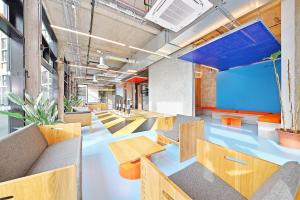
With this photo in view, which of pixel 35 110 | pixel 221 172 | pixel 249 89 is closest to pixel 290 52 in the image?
pixel 249 89

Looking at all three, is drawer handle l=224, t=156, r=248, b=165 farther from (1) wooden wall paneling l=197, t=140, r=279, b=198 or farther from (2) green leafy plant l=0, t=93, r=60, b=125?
(2) green leafy plant l=0, t=93, r=60, b=125

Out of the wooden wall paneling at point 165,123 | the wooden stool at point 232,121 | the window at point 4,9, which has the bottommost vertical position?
the wooden stool at point 232,121

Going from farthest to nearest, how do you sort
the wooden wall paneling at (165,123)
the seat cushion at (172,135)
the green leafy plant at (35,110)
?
the wooden wall paneling at (165,123) → the seat cushion at (172,135) → the green leafy plant at (35,110)

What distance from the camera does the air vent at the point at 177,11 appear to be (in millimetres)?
2535

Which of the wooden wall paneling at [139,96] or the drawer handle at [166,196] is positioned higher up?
the wooden wall paneling at [139,96]

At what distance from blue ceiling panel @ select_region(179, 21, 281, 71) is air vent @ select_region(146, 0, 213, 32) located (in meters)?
1.11

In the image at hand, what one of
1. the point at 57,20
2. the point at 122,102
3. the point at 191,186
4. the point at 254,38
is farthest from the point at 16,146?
the point at 122,102

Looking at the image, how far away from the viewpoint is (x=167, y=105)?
7.89m

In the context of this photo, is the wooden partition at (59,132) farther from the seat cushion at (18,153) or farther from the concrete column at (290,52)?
the concrete column at (290,52)

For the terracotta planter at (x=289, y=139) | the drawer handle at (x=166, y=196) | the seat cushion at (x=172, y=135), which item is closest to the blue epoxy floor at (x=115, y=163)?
the terracotta planter at (x=289, y=139)

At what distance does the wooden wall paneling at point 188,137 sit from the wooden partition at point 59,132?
1.99 metres

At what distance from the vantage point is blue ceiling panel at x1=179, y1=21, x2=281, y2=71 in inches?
120

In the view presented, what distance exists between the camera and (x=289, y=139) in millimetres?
2900

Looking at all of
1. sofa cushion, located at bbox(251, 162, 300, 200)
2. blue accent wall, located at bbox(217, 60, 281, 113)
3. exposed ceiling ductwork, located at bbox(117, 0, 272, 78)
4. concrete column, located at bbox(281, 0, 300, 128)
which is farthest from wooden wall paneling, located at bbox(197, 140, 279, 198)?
blue accent wall, located at bbox(217, 60, 281, 113)
